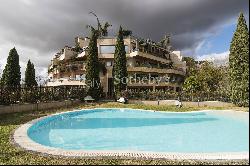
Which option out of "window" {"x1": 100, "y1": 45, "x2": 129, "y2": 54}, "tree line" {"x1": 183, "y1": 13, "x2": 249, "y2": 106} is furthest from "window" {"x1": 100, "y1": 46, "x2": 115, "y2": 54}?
"tree line" {"x1": 183, "y1": 13, "x2": 249, "y2": 106}

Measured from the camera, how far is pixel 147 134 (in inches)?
726

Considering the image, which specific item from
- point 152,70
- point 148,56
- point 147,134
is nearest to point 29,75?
point 148,56

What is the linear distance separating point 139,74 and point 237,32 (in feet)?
74.8

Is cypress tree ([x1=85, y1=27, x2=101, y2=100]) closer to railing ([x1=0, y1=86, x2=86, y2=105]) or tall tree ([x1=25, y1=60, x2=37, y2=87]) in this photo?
railing ([x1=0, y1=86, x2=86, y2=105])

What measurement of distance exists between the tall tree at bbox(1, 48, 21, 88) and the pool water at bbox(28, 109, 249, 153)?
92.9ft

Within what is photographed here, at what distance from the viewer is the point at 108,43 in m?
54.4

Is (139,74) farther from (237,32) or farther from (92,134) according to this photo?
(92,134)

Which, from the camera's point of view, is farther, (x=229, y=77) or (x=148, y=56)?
(x=148, y=56)

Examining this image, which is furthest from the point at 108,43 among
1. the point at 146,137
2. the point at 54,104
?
the point at 146,137

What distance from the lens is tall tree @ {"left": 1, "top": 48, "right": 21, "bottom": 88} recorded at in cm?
5166

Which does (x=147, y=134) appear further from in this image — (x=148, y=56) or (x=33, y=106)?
(x=148, y=56)

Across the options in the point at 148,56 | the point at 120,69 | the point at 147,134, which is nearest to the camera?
the point at 147,134

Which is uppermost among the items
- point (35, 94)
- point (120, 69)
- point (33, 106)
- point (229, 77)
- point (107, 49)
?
point (107, 49)

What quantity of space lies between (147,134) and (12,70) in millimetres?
39827
